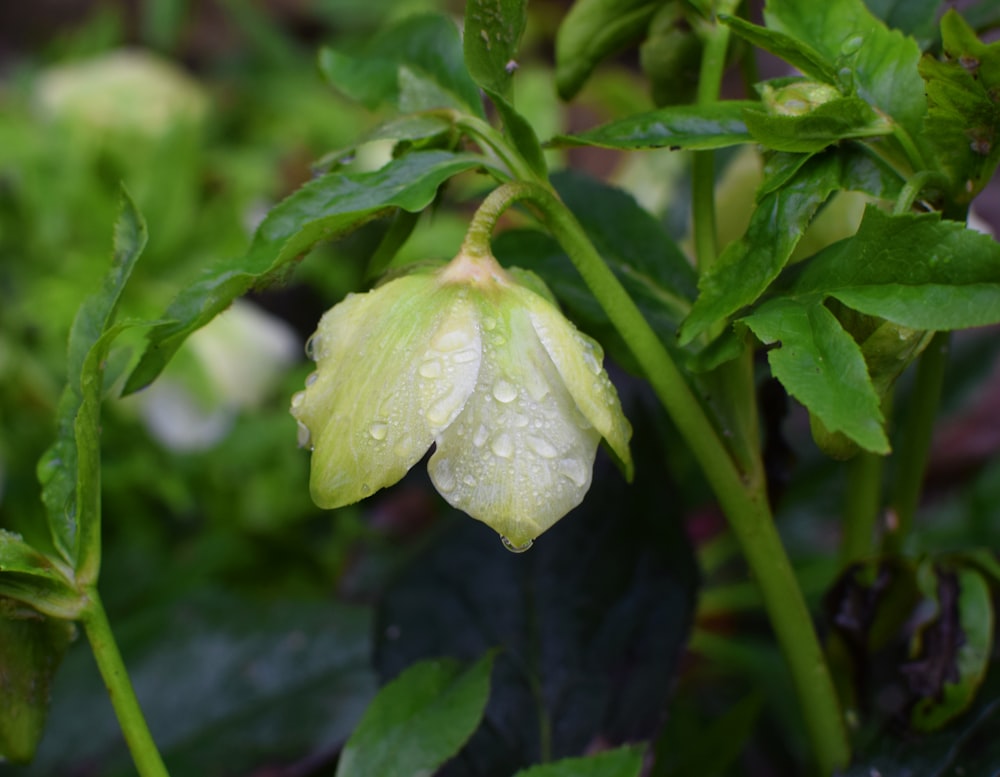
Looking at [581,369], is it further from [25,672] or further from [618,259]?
[25,672]

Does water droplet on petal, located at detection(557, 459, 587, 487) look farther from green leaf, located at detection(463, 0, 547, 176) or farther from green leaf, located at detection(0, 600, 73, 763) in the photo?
green leaf, located at detection(0, 600, 73, 763)

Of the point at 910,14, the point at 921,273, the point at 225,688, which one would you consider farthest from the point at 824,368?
the point at 225,688

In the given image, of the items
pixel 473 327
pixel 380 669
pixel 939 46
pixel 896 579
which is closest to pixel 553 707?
pixel 380 669

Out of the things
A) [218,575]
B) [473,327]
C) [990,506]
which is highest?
[473,327]

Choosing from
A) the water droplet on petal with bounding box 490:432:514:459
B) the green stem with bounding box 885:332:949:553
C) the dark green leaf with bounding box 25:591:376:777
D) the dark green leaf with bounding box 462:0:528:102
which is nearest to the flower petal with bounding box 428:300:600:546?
the water droplet on petal with bounding box 490:432:514:459

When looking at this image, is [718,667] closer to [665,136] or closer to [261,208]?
[665,136]

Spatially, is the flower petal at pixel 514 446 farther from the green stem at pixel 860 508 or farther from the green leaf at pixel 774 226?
the green stem at pixel 860 508
